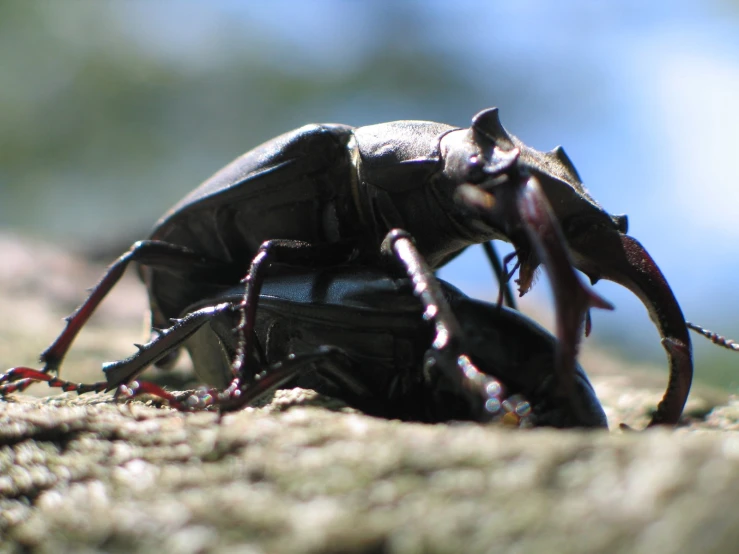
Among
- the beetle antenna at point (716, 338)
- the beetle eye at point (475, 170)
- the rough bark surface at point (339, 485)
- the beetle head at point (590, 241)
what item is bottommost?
the rough bark surface at point (339, 485)

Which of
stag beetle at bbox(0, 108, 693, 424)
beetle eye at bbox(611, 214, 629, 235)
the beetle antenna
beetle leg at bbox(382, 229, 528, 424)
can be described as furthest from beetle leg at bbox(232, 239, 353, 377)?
the beetle antenna

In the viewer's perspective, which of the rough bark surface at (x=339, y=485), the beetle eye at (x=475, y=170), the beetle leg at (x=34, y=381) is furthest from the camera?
the beetle leg at (x=34, y=381)

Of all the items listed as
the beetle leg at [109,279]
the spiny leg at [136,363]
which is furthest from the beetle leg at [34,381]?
the beetle leg at [109,279]

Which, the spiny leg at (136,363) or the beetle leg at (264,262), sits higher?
the beetle leg at (264,262)

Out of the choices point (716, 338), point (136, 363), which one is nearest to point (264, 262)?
point (136, 363)

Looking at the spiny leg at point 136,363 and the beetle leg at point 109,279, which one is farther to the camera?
the beetle leg at point 109,279

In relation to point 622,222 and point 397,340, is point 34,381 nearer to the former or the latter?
point 397,340

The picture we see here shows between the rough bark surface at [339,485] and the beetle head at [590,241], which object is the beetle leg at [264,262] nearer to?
the rough bark surface at [339,485]

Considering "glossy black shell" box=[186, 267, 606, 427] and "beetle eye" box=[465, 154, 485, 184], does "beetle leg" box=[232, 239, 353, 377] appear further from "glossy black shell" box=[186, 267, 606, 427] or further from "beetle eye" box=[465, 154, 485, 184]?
"beetle eye" box=[465, 154, 485, 184]
